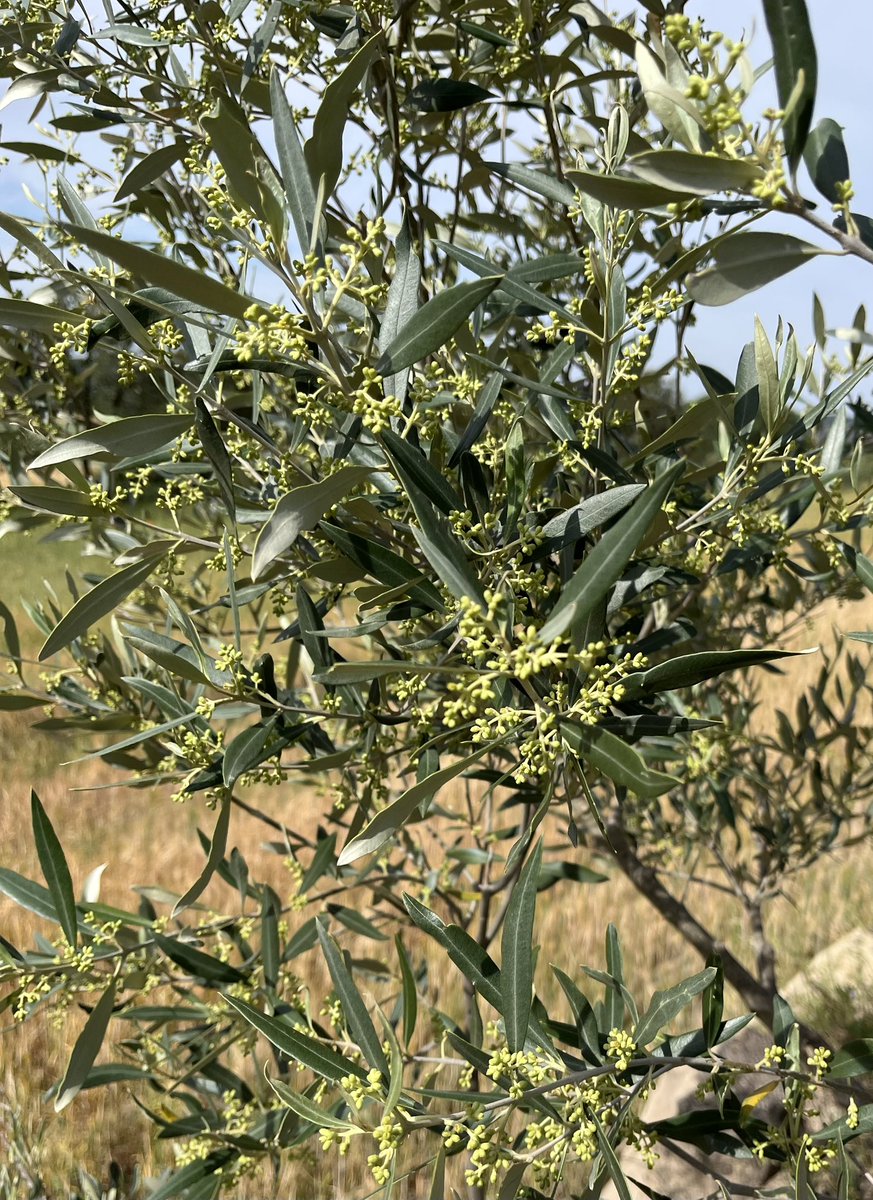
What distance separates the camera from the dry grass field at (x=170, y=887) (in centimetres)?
247

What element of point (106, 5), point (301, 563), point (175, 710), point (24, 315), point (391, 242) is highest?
point (106, 5)

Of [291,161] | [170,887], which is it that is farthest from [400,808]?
[170,887]

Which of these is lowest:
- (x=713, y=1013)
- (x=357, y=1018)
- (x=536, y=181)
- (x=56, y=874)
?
(x=713, y=1013)

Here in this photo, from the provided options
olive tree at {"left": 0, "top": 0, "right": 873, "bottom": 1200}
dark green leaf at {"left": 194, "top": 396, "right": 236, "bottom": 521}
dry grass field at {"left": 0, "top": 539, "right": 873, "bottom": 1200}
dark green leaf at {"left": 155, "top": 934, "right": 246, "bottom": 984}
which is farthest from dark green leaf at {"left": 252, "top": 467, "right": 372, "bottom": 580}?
dark green leaf at {"left": 155, "top": 934, "right": 246, "bottom": 984}

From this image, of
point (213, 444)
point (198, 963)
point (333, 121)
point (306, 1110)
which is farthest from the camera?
point (198, 963)

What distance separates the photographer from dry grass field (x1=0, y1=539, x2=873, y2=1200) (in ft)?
8.12

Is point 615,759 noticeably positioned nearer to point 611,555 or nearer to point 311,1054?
point 611,555

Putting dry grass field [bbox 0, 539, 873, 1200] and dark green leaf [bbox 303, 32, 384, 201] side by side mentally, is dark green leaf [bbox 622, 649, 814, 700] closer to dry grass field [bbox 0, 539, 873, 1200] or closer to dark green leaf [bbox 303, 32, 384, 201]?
dark green leaf [bbox 303, 32, 384, 201]

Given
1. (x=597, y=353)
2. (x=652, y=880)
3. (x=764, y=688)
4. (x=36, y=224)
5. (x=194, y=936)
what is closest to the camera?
(x=597, y=353)

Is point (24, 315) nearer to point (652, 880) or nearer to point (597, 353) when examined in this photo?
point (597, 353)

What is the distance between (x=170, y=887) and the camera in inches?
173

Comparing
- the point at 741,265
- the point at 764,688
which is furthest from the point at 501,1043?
the point at 764,688

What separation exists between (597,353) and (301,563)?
36 cm

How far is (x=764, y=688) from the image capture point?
21.7 ft
